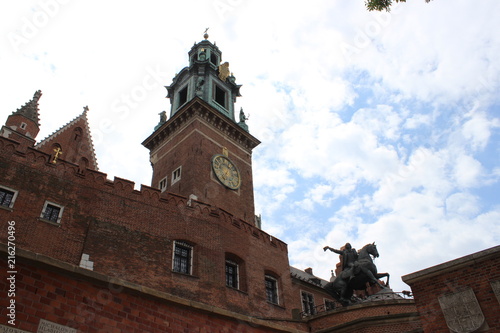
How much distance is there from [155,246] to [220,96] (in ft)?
64.8

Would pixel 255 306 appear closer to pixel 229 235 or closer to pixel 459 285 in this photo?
pixel 229 235

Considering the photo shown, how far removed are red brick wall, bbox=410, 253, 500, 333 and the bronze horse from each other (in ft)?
31.5

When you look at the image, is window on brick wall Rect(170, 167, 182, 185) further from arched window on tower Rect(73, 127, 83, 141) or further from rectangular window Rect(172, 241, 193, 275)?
rectangular window Rect(172, 241, 193, 275)

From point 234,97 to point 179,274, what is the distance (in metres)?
21.5

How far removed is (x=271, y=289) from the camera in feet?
79.6

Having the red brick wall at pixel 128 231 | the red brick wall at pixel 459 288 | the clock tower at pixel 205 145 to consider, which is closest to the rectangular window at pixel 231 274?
the red brick wall at pixel 128 231

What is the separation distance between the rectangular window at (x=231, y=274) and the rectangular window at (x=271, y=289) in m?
2.56

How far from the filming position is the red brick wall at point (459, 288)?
9.14 m

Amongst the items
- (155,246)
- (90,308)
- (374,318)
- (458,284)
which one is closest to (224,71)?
(155,246)

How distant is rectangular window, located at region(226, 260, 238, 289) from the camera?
21.8m

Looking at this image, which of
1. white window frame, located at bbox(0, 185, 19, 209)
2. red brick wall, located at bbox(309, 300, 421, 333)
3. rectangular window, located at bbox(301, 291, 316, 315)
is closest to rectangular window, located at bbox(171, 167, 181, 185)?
rectangular window, located at bbox(301, 291, 316, 315)

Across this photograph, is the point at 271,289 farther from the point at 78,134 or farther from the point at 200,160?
the point at 78,134

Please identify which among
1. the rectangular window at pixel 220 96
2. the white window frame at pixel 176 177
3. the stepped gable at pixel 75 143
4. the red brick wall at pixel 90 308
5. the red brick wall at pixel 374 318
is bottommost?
the red brick wall at pixel 90 308

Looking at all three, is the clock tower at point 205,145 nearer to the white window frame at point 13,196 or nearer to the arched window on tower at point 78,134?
the arched window on tower at point 78,134
